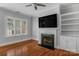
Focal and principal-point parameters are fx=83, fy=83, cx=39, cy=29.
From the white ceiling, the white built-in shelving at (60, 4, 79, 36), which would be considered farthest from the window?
the white built-in shelving at (60, 4, 79, 36)

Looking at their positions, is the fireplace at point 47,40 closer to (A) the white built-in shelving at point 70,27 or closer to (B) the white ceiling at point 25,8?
(A) the white built-in shelving at point 70,27

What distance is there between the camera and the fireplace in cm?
232

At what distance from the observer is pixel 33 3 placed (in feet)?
6.38

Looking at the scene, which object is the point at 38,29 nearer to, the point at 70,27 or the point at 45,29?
the point at 45,29

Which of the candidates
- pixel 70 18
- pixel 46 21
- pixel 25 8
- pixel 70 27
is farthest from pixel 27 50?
pixel 70 18

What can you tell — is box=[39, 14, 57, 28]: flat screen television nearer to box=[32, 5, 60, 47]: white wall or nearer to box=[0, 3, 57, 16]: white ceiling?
box=[32, 5, 60, 47]: white wall

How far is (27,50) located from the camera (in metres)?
2.16

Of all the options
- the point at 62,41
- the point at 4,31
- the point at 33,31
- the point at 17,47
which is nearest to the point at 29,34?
the point at 33,31

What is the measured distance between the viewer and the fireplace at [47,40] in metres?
2.32


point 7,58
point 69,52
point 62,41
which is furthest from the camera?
point 62,41

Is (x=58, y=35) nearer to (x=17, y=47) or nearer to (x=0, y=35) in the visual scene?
(x=17, y=47)

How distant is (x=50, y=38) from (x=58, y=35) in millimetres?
242

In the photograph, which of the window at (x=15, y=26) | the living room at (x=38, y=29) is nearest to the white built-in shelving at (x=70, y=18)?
the living room at (x=38, y=29)

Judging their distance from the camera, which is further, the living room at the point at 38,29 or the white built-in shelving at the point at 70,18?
the white built-in shelving at the point at 70,18
